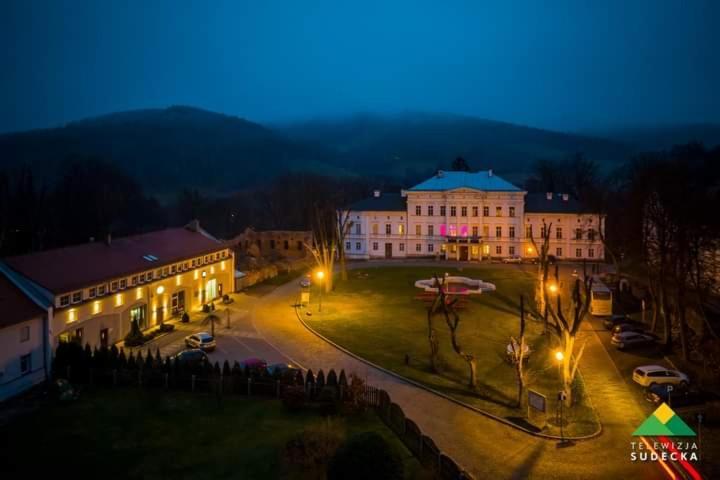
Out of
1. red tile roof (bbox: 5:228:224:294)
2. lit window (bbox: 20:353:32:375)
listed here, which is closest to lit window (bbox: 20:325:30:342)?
lit window (bbox: 20:353:32:375)

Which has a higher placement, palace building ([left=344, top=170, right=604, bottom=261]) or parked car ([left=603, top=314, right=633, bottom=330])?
palace building ([left=344, top=170, right=604, bottom=261])

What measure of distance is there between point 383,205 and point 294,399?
50260 millimetres

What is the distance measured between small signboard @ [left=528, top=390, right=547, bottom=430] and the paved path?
1246mm

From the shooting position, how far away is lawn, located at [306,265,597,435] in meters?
24.6

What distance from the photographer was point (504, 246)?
6700 cm

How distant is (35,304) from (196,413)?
11.3m

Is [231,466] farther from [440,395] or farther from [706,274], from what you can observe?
[706,274]

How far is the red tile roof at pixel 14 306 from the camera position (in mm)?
25016

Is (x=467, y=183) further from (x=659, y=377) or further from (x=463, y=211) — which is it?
(x=659, y=377)

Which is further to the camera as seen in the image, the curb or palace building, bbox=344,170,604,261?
palace building, bbox=344,170,604,261

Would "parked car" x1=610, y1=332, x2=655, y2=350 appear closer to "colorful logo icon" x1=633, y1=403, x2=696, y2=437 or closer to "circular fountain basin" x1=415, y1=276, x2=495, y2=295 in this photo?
"colorful logo icon" x1=633, y1=403, x2=696, y2=437

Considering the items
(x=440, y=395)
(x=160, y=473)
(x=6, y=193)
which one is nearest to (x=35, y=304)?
(x=160, y=473)

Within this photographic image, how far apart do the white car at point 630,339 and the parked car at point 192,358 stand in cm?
2337

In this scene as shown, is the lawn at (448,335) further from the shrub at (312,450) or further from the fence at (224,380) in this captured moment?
the shrub at (312,450)
